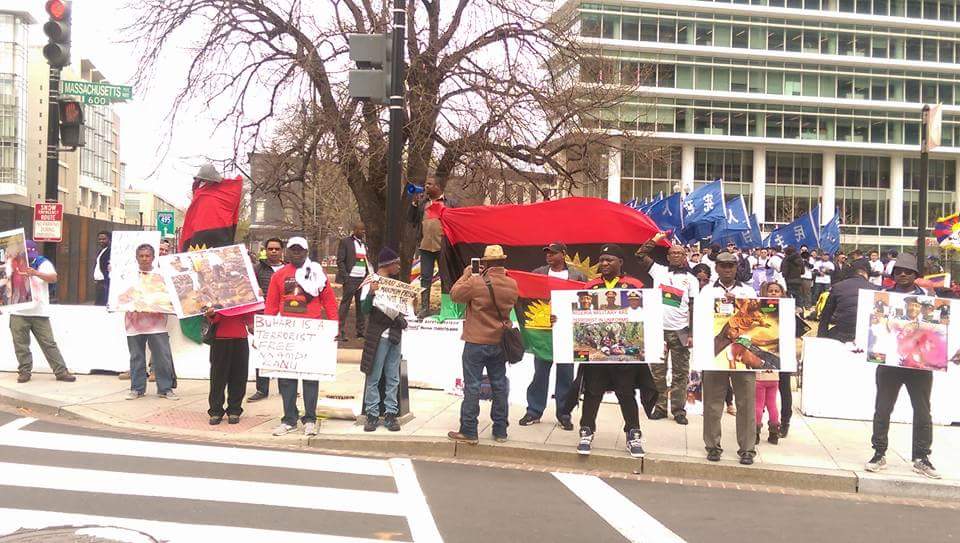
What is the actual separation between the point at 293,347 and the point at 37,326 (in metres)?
4.47

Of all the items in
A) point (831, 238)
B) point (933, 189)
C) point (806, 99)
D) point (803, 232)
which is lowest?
point (831, 238)

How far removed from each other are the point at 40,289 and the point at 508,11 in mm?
9436

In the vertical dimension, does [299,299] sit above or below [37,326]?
above

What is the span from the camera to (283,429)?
329 inches

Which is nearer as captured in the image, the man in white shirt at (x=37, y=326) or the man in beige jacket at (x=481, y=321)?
the man in beige jacket at (x=481, y=321)

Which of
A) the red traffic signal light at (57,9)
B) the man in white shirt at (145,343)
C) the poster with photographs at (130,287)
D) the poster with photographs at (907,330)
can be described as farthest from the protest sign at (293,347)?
the red traffic signal light at (57,9)

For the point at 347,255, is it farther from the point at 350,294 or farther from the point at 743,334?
the point at 743,334

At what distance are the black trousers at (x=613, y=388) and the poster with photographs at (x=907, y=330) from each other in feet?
7.26

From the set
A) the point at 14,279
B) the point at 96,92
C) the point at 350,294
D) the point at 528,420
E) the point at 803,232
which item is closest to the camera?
the point at 528,420

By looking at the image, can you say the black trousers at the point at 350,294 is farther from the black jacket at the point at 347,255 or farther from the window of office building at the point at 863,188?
the window of office building at the point at 863,188

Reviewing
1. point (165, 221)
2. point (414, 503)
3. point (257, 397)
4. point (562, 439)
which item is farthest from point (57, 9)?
point (165, 221)

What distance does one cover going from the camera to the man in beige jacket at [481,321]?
7.88 m

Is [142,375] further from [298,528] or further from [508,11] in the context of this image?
[508,11]

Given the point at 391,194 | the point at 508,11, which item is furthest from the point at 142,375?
the point at 508,11
